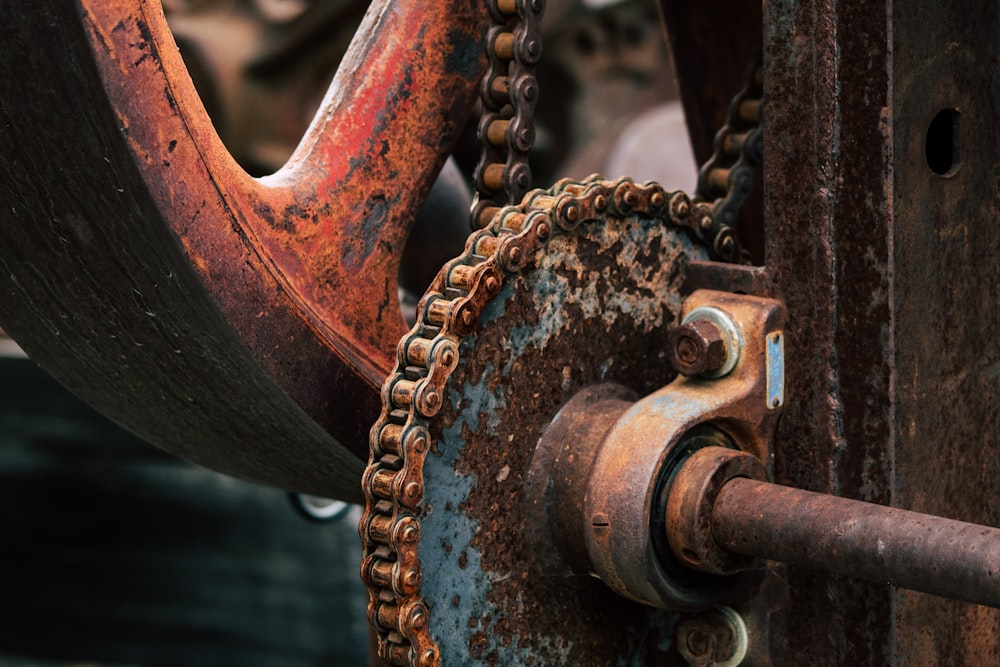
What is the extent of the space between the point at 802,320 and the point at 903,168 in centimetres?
16

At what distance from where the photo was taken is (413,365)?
3.93 feet

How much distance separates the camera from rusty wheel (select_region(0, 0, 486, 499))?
3.62 feet

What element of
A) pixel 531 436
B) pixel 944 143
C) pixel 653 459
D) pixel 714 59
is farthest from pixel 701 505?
pixel 714 59

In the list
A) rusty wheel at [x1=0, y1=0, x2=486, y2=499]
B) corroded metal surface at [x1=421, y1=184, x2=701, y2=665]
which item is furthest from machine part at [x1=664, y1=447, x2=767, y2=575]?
rusty wheel at [x1=0, y1=0, x2=486, y2=499]

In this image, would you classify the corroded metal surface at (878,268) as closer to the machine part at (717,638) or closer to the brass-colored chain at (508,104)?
the machine part at (717,638)

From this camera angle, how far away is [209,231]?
1183 mm

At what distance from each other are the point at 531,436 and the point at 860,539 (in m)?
0.31

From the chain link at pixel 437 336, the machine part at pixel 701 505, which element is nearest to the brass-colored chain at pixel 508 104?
the chain link at pixel 437 336

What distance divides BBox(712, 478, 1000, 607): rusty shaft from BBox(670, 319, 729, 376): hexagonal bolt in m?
0.11

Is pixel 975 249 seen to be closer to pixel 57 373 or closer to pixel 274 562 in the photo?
pixel 57 373

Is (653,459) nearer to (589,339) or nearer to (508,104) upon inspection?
(589,339)

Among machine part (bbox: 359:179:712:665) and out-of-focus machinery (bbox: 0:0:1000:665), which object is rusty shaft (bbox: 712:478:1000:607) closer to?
out-of-focus machinery (bbox: 0:0:1000:665)

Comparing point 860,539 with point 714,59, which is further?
point 714,59

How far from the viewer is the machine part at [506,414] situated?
1180 millimetres
